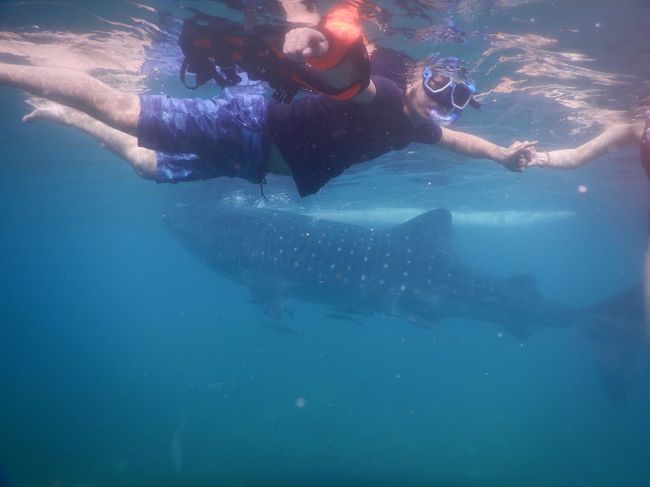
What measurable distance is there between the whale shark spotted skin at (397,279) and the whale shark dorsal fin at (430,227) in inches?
1.1

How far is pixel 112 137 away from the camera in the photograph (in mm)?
6449

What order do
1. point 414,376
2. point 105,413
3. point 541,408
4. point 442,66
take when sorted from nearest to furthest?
1. point 442,66
2. point 105,413
3. point 541,408
4. point 414,376

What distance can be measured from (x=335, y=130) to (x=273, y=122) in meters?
0.72

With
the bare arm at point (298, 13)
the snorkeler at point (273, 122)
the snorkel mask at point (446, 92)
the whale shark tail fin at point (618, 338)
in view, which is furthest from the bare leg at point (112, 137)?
the whale shark tail fin at point (618, 338)

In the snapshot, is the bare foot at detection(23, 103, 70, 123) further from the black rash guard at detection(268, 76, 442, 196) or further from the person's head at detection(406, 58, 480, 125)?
the person's head at detection(406, 58, 480, 125)

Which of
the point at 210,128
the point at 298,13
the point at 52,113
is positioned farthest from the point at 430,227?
the point at 52,113

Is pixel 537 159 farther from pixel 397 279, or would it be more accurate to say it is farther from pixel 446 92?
pixel 397 279

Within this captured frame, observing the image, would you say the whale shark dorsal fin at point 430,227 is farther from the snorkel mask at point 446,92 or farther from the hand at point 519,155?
the snorkel mask at point 446,92

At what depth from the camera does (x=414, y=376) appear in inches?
1073

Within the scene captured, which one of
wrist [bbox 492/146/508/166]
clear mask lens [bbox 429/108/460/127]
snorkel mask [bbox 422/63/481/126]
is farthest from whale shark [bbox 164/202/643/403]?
snorkel mask [bbox 422/63/481/126]

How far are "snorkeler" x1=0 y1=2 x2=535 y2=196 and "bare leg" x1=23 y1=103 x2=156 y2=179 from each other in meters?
1.33

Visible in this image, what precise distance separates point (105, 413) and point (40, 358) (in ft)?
76.9

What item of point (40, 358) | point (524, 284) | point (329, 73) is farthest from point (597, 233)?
point (40, 358)

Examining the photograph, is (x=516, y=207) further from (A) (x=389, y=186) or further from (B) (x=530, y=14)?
(B) (x=530, y=14)
